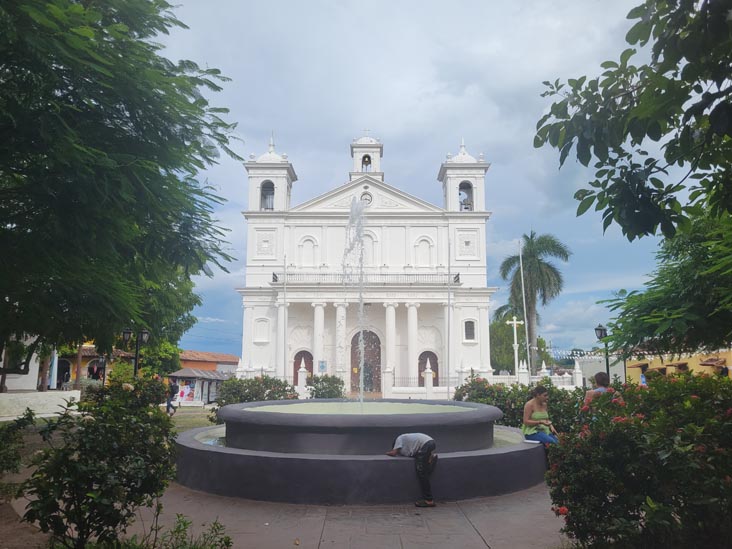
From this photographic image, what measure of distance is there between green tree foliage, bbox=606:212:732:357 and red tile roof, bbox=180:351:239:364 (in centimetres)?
4458

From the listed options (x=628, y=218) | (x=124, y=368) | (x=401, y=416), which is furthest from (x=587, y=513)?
(x=124, y=368)

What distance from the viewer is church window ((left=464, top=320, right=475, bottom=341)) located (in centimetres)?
3791

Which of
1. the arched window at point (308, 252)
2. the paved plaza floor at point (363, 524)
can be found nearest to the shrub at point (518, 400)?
the paved plaza floor at point (363, 524)

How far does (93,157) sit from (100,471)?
118 inches

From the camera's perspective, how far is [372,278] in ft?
124

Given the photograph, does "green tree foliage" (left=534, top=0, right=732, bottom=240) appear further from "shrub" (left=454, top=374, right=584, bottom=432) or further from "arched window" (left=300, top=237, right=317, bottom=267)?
"arched window" (left=300, top=237, right=317, bottom=267)

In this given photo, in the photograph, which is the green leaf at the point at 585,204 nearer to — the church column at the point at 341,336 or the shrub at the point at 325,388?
the shrub at the point at 325,388

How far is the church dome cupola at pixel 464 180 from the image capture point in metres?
40.5

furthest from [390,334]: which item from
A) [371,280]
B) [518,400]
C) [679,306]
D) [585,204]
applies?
[585,204]

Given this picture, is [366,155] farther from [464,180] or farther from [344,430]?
[344,430]

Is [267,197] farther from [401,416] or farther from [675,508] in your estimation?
[675,508]

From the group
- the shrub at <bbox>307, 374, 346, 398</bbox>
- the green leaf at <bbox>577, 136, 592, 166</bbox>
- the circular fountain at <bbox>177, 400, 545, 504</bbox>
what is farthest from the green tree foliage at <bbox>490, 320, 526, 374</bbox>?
the green leaf at <bbox>577, 136, 592, 166</bbox>

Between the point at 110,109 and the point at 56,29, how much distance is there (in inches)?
57.2

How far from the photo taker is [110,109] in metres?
5.90
